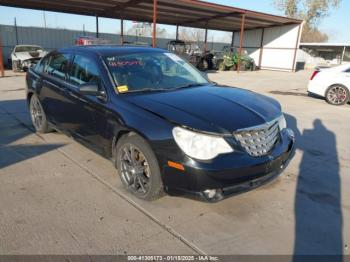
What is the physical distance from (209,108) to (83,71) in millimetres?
1879

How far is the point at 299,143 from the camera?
5.55 m

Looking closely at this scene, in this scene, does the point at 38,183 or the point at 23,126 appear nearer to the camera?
the point at 38,183

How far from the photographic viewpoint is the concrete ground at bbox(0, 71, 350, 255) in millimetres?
2680

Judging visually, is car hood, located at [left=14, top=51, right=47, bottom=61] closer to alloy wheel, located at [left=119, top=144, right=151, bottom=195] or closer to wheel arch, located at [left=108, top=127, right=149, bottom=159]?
wheel arch, located at [left=108, top=127, right=149, bottom=159]

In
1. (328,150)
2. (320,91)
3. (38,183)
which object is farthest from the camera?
(320,91)

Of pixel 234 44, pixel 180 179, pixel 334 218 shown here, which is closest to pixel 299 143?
pixel 334 218

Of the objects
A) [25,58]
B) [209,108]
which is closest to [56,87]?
[209,108]

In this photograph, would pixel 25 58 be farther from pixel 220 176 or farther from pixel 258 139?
pixel 220 176

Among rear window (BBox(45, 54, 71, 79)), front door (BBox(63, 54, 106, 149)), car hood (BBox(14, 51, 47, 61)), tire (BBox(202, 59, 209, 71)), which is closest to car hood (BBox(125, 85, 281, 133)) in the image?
front door (BBox(63, 54, 106, 149))

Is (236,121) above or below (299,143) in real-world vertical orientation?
above

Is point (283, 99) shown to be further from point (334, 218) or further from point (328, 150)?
point (334, 218)

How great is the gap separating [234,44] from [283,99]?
22173 mm

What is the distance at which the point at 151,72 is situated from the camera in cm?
403

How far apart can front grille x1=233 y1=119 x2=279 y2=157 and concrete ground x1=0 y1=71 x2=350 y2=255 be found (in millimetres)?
680
